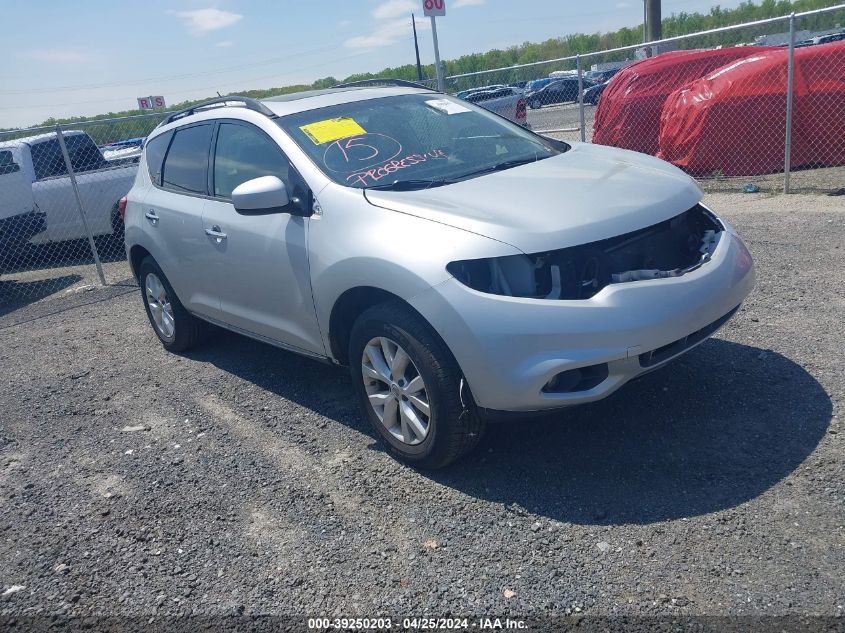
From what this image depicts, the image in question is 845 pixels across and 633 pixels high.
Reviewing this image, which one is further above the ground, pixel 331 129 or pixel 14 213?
pixel 331 129

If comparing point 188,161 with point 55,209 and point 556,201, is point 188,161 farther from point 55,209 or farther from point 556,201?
point 55,209

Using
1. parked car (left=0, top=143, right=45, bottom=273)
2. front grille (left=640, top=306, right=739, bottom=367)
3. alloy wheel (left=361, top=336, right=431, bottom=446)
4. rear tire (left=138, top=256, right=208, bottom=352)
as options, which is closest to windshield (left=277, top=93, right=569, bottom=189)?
alloy wheel (left=361, top=336, right=431, bottom=446)

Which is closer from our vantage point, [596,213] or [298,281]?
[596,213]

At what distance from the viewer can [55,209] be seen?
10.4 m

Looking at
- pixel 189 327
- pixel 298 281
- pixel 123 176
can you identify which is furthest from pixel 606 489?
pixel 123 176

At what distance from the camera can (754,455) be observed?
138 inches

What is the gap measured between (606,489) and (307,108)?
2826mm

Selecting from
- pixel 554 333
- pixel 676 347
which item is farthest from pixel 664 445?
pixel 554 333

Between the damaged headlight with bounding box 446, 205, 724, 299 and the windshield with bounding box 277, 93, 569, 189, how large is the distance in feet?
2.77

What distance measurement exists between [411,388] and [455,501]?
21.9 inches

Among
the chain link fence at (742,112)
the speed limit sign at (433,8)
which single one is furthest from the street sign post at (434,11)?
the chain link fence at (742,112)

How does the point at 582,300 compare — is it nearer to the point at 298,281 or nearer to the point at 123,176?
the point at 298,281

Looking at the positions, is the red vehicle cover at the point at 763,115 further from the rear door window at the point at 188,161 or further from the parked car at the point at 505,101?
the rear door window at the point at 188,161

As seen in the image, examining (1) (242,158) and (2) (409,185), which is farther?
(1) (242,158)
